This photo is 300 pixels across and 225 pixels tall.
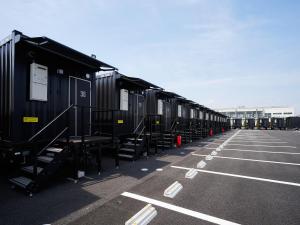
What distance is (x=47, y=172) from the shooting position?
14.3 ft

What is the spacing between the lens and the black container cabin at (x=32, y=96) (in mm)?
4858

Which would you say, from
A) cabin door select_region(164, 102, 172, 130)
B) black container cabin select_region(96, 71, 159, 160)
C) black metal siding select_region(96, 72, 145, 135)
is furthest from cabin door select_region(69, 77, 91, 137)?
cabin door select_region(164, 102, 172, 130)

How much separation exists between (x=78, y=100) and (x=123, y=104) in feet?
8.67

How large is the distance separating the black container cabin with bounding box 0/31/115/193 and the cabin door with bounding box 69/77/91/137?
22cm

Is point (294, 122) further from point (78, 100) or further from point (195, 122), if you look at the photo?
point (78, 100)

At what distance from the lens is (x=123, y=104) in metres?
9.07

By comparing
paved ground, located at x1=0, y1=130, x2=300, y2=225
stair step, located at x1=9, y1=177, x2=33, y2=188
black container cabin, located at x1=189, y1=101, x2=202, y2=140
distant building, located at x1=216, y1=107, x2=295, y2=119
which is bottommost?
paved ground, located at x1=0, y1=130, x2=300, y2=225

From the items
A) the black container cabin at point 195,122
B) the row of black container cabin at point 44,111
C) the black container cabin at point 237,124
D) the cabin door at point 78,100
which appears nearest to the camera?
the row of black container cabin at point 44,111

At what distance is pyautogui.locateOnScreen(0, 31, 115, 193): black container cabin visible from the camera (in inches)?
191

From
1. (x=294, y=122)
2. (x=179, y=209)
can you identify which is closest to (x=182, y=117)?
(x=179, y=209)

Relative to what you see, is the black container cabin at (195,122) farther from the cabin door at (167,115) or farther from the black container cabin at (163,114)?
the cabin door at (167,115)

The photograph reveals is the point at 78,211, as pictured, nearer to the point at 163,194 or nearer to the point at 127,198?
the point at 127,198

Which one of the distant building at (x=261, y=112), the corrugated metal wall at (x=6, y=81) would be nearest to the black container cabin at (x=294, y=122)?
the distant building at (x=261, y=112)

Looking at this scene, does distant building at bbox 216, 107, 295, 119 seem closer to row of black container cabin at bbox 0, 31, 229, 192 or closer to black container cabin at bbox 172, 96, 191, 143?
black container cabin at bbox 172, 96, 191, 143
